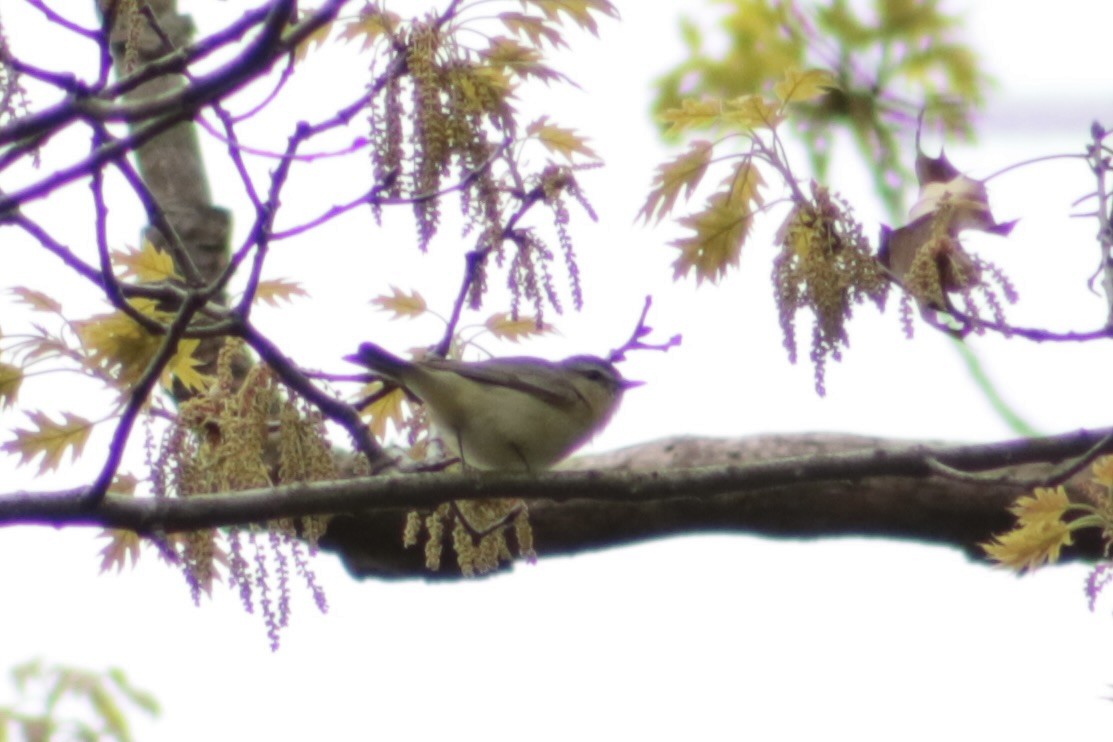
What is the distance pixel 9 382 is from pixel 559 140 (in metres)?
1.56

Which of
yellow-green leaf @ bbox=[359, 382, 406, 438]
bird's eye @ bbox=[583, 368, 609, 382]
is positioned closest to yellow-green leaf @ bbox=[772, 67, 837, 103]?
yellow-green leaf @ bbox=[359, 382, 406, 438]

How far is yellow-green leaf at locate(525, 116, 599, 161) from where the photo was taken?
12.0 ft

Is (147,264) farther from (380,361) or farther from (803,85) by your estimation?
(803,85)

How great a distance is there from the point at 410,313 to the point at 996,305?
1850 millimetres

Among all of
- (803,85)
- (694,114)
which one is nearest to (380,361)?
(694,114)

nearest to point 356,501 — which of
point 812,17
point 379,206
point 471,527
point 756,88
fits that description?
point 471,527

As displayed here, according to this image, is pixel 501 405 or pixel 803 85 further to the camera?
pixel 501 405

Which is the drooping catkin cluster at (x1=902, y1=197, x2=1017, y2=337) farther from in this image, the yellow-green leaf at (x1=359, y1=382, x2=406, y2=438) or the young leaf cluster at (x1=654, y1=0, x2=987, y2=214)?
the yellow-green leaf at (x1=359, y1=382, x2=406, y2=438)

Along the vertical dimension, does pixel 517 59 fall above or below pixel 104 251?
above

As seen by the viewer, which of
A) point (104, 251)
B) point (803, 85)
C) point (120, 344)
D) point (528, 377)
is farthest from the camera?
point (528, 377)

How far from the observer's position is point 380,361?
3.88 m

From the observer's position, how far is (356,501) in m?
3.03

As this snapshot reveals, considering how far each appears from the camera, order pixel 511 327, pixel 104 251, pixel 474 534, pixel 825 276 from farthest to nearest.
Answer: pixel 511 327 < pixel 474 534 < pixel 825 276 < pixel 104 251

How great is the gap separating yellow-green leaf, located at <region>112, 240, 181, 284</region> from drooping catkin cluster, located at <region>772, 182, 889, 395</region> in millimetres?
1570
